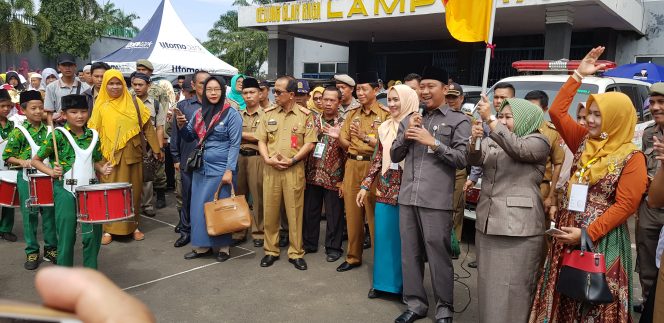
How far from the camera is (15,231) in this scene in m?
6.17

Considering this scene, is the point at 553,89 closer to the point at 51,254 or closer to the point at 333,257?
the point at 333,257

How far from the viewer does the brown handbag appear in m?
4.96

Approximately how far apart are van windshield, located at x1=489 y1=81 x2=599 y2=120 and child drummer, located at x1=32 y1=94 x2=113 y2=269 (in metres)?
4.95

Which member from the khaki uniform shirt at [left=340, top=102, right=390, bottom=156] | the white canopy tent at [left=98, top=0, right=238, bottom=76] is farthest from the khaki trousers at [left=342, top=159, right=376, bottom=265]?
the white canopy tent at [left=98, top=0, right=238, bottom=76]

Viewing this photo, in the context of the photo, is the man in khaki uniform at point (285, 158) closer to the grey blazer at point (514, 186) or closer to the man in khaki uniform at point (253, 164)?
the man in khaki uniform at point (253, 164)

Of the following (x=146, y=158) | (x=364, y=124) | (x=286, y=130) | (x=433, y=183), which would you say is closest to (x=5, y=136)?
(x=146, y=158)

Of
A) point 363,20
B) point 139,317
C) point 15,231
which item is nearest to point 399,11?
point 363,20

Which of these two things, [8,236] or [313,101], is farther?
[313,101]

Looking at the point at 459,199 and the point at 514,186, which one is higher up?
the point at 514,186

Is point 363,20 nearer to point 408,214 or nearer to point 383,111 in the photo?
point 383,111

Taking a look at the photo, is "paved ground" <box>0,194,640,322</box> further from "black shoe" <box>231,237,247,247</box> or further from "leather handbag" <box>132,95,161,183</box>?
"leather handbag" <box>132,95,161,183</box>

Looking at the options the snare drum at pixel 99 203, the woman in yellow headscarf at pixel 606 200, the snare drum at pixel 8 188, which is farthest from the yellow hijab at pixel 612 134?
the snare drum at pixel 8 188

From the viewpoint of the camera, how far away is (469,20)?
4.55m

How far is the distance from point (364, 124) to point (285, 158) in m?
0.86
